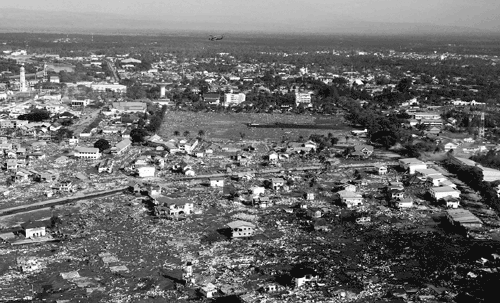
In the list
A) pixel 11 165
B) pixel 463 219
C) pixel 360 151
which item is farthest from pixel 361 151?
pixel 11 165

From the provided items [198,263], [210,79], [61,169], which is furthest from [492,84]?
[198,263]

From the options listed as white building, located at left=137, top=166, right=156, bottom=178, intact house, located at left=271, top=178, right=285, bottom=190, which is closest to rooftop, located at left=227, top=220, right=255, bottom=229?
intact house, located at left=271, top=178, right=285, bottom=190

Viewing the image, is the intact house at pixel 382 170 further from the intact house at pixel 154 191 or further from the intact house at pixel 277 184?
the intact house at pixel 154 191

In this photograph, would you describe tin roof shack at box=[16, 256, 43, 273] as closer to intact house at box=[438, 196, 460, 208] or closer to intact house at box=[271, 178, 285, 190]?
intact house at box=[271, 178, 285, 190]

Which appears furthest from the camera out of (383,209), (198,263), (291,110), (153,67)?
(153,67)

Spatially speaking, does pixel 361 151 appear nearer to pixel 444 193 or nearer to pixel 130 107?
pixel 444 193

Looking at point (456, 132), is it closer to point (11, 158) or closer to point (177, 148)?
point (177, 148)

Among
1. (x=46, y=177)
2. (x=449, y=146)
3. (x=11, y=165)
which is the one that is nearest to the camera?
(x=46, y=177)
